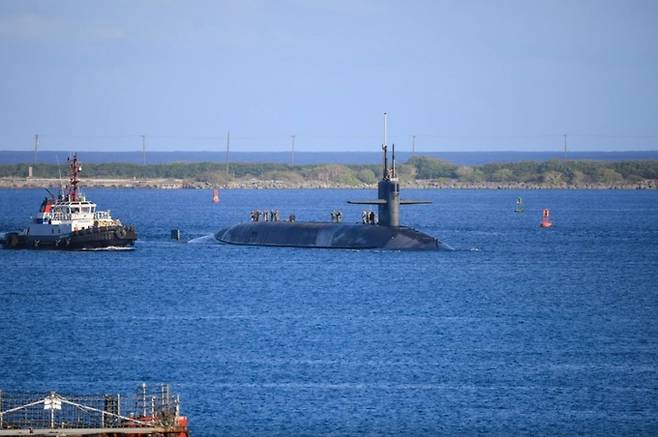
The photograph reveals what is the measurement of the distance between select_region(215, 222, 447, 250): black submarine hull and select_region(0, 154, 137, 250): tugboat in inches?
359

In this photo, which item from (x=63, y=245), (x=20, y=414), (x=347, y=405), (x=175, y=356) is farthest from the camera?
(x=63, y=245)

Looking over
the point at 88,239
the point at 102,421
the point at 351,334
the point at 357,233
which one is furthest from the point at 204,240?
the point at 102,421

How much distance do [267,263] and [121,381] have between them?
4043 centimetres

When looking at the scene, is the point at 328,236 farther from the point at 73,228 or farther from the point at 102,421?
the point at 102,421

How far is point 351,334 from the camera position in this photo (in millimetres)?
57062

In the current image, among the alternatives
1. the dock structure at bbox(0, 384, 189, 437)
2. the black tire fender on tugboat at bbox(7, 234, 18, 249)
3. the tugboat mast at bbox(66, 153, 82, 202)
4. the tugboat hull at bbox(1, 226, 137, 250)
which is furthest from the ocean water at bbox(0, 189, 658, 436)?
the tugboat mast at bbox(66, 153, 82, 202)

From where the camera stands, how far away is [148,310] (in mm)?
64688

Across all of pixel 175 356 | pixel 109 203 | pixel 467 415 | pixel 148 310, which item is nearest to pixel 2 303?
pixel 148 310

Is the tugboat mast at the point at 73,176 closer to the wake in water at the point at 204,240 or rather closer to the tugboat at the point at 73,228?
the tugboat at the point at 73,228

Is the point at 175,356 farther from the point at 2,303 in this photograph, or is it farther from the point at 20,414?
the point at 2,303

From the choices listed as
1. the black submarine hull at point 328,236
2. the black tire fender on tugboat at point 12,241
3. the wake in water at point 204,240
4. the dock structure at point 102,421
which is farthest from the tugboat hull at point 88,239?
the dock structure at point 102,421

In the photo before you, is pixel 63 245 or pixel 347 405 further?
pixel 63 245

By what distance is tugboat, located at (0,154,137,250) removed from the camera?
92688mm

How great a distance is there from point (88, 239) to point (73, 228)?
120 cm
